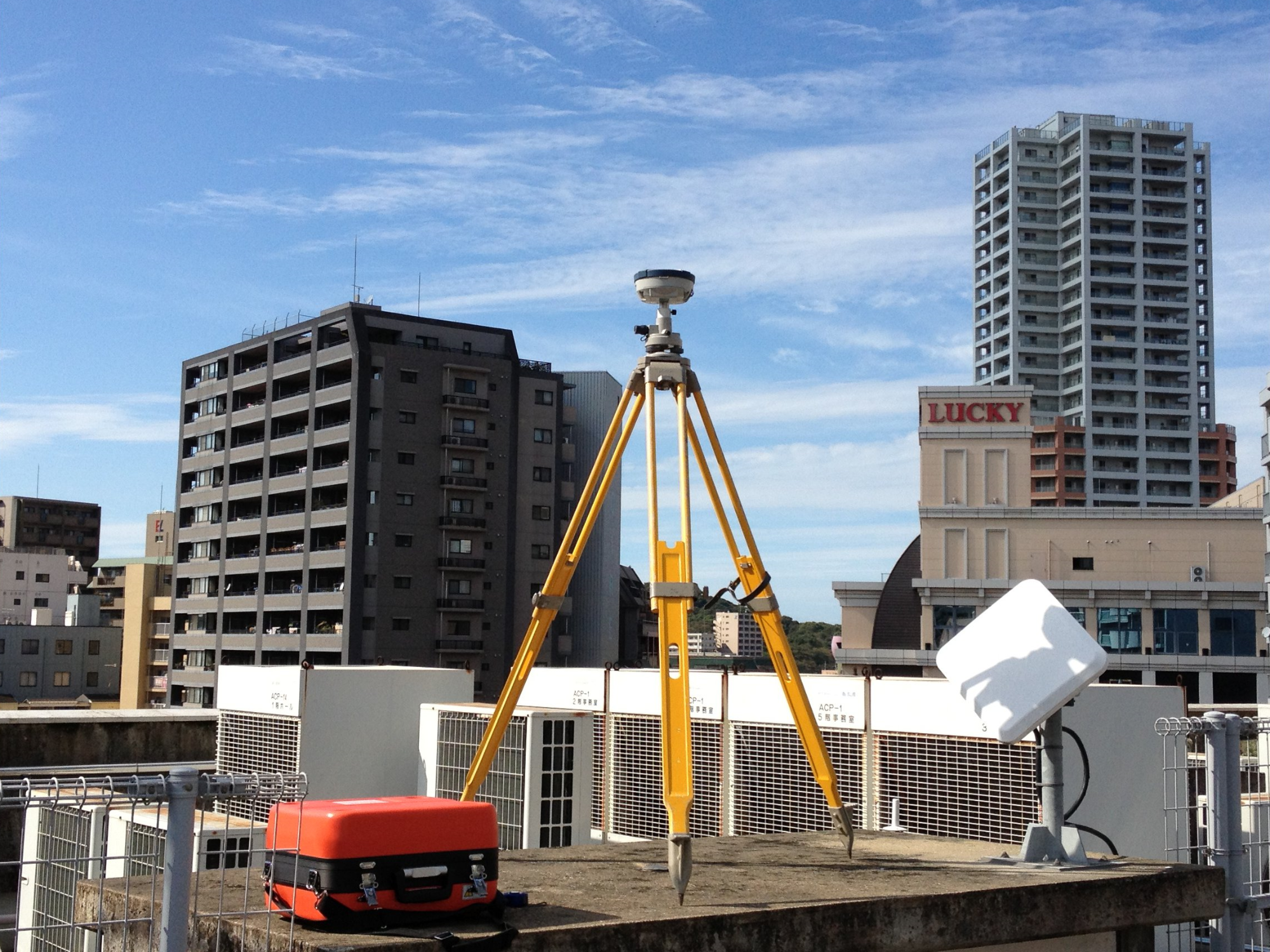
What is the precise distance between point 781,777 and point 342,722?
11715 millimetres

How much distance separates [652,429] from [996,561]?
210 feet

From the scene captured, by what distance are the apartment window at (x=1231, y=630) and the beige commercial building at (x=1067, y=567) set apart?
0.07m

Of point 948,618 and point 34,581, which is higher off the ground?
point 34,581

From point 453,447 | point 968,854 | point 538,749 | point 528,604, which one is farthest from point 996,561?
point 968,854

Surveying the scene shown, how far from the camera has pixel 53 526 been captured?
137125 millimetres

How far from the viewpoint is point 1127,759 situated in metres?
19.0

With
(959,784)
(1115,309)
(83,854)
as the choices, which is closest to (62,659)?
(83,854)

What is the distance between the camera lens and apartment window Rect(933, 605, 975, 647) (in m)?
69.0

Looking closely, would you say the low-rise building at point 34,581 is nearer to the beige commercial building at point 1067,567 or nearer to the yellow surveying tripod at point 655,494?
the beige commercial building at point 1067,567

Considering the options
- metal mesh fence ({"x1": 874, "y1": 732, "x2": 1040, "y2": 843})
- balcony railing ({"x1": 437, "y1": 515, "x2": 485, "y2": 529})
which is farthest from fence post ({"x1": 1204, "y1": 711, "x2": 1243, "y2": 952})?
balcony railing ({"x1": 437, "y1": 515, "x2": 485, "y2": 529})

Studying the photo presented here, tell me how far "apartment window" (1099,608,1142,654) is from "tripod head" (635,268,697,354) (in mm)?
63752

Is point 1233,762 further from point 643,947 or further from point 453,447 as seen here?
→ point 453,447

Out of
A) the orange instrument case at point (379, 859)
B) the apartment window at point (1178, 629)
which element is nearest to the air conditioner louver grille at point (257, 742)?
the orange instrument case at point (379, 859)

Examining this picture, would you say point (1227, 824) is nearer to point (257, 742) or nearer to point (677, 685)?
point (677, 685)
